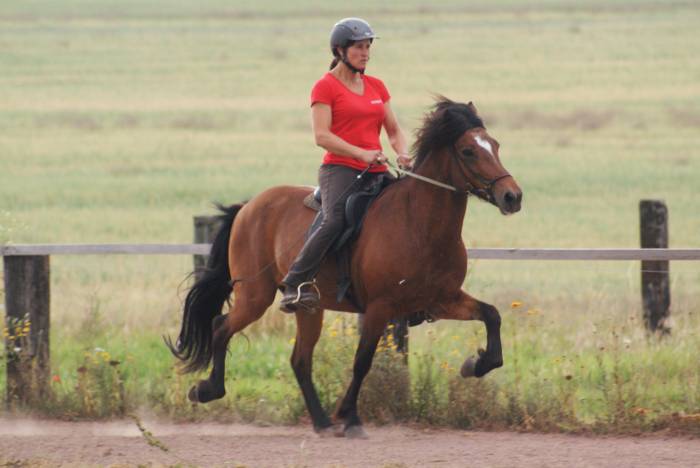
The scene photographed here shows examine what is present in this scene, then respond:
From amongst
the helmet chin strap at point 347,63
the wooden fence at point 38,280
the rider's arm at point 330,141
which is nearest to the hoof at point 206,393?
the wooden fence at point 38,280

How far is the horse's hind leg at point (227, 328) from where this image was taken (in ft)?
29.1

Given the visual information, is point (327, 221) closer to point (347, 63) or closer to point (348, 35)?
point (347, 63)

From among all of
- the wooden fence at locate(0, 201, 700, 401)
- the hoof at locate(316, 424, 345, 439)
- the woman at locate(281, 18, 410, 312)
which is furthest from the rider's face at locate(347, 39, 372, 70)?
the hoof at locate(316, 424, 345, 439)

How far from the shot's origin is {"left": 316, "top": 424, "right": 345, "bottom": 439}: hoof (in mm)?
8369

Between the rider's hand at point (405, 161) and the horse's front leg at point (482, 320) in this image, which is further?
the rider's hand at point (405, 161)

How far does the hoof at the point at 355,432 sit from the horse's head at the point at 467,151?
166 cm

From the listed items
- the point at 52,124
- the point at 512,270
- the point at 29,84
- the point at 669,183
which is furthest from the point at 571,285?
the point at 29,84

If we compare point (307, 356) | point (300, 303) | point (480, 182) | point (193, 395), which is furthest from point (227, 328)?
point (480, 182)

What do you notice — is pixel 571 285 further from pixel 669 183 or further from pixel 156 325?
pixel 669 183

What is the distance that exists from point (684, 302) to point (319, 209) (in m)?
5.39

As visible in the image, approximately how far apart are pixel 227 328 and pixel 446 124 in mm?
2251

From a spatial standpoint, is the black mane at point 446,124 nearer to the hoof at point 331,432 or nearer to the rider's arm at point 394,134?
the rider's arm at point 394,134

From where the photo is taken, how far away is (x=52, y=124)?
114 feet

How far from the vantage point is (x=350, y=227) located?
26.7 feet
